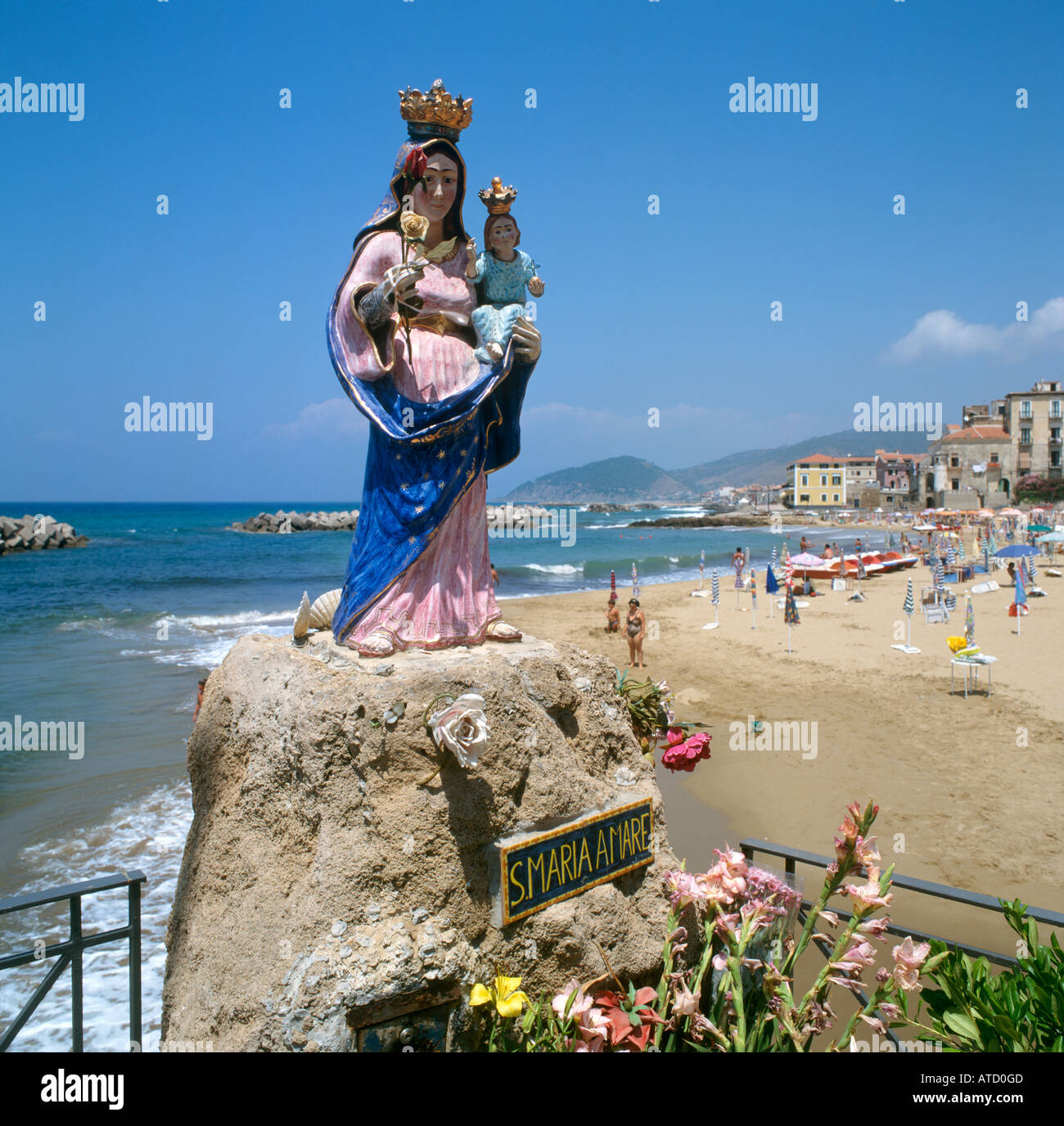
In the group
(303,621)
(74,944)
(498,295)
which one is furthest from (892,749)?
(74,944)

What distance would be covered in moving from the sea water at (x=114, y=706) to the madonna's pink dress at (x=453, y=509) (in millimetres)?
3571

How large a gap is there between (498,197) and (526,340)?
2.58 ft

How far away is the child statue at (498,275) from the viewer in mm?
4117

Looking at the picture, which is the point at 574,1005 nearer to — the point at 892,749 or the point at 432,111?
the point at 432,111

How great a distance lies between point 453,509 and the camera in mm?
4141

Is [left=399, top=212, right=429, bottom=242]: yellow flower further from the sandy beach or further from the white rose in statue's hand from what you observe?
the sandy beach

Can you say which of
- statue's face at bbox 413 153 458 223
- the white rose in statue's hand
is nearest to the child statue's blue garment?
statue's face at bbox 413 153 458 223

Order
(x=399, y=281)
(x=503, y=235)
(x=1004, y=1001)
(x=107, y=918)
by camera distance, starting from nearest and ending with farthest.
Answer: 1. (x=1004, y=1001)
2. (x=399, y=281)
3. (x=503, y=235)
4. (x=107, y=918)

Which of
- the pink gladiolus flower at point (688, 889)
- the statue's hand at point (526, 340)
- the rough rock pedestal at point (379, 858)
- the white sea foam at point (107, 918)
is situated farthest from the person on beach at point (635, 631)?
the pink gladiolus flower at point (688, 889)

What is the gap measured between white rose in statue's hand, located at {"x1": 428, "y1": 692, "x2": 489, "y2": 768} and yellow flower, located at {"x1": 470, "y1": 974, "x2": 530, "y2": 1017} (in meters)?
0.84

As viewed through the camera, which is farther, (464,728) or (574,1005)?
(464,728)

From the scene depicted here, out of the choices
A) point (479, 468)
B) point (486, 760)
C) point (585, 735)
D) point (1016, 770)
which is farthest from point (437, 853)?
point (1016, 770)

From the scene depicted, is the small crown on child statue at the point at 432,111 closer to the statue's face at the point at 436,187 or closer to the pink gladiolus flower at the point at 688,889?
the statue's face at the point at 436,187
